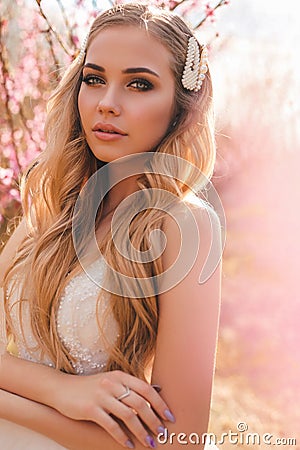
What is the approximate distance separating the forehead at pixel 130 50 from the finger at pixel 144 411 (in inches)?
33.3

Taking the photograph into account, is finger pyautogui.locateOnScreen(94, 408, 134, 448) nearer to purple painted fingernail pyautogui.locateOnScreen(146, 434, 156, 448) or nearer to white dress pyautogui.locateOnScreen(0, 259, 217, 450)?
purple painted fingernail pyautogui.locateOnScreen(146, 434, 156, 448)

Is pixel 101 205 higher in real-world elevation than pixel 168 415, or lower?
higher

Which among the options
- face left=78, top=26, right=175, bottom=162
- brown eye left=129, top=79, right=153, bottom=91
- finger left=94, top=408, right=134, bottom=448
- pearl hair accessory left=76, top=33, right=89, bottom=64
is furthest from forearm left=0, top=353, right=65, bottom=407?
pearl hair accessory left=76, top=33, right=89, bottom=64

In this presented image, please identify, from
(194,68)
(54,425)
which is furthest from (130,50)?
(54,425)

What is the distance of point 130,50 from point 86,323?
726mm

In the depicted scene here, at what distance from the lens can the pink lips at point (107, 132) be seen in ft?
6.53

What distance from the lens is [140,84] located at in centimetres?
200

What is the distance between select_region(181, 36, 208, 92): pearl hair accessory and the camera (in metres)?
2.08

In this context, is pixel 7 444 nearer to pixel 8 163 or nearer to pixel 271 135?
pixel 8 163

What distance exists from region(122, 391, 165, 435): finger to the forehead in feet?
2.78

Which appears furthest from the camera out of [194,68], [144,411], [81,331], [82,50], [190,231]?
[82,50]

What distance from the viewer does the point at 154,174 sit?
2084mm

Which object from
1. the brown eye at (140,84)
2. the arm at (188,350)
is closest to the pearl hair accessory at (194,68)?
the brown eye at (140,84)

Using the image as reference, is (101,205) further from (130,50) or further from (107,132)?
(130,50)
